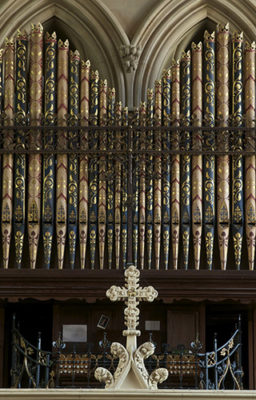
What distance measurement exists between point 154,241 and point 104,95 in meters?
2.10

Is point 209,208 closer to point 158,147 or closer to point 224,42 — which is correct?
point 158,147

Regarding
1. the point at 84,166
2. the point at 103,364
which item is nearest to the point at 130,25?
the point at 84,166

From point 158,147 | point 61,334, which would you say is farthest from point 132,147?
point 61,334

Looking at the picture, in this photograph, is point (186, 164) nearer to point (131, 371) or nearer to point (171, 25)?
point (171, 25)

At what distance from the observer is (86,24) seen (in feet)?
53.2

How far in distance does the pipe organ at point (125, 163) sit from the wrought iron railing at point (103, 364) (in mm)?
1140

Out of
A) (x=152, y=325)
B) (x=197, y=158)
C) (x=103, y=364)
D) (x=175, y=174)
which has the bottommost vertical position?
(x=103, y=364)

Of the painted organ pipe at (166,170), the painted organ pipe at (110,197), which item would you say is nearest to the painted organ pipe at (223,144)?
the painted organ pipe at (166,170)

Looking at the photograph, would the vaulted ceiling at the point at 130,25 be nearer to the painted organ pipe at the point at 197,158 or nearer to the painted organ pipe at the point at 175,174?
the painted organ pipe at the point at 175,174

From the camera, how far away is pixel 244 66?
15.8m

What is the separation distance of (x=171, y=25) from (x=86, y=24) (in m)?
1.19

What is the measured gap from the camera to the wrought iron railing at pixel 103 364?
1427 centimetres

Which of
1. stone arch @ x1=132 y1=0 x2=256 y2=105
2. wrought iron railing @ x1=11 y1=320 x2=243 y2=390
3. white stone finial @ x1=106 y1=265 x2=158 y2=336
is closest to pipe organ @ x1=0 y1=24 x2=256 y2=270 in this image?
stone arch @ x1=132 y1=0 x2=256 y2=105

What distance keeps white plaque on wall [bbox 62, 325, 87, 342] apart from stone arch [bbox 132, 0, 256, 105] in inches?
131
